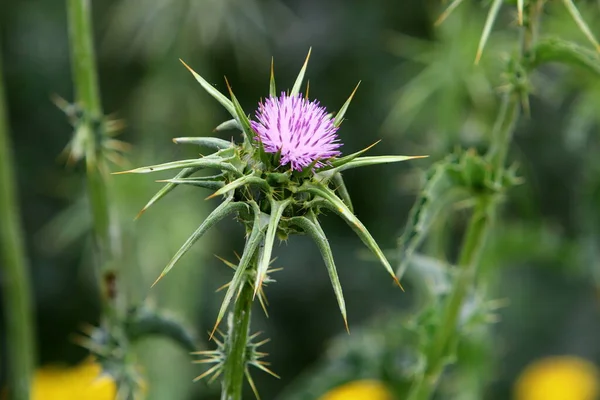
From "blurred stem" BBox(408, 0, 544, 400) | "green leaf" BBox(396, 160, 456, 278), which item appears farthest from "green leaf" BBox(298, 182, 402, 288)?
"blurred stem" BBox(408, 0, 544, 400)

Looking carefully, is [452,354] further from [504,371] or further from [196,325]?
[504,371]

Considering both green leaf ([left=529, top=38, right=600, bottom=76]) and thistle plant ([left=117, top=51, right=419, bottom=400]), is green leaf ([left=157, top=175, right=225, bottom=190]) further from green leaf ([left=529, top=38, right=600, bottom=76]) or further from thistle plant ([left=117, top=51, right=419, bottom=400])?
green leaf ([left=529, top=38, right=600, bottom=76])

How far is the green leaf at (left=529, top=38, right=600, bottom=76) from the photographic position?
181 centimetres

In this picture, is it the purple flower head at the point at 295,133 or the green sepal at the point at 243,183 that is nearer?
the green sepal at the point at 243,183

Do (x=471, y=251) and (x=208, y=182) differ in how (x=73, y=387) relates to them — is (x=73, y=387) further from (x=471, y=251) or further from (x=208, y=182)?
(x=208, y=182)

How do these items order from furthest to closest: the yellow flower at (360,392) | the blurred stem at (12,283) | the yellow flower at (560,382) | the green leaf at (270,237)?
the yellow flower at (560,382) < the yellow flower at (360,392) < the blurred stem at (12,283) < the green leaf at (270,237)

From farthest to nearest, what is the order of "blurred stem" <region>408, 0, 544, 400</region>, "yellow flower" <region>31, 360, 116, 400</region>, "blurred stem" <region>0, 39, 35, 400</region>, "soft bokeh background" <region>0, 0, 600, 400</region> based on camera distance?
"soft bokeh background" <region>0, 0, 600, 400</region>, "yellow flower" <region>31, 360, 116, 400</region>, "blurred stem" <region>0, 39, 35, 400</region>, "blurred stem" <region>408, 0, 544, 400</region>

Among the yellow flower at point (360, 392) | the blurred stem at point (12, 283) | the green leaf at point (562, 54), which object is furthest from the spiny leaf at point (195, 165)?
the yellow flower at point (360, 392)

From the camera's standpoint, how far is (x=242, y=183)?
1347mm

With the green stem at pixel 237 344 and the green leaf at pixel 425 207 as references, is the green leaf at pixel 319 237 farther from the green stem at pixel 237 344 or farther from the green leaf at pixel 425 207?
the green leaf at pixel 425 207

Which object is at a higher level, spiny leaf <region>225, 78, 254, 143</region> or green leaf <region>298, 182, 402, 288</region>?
spiny leaf <region>225, 78, 254, 143</region>

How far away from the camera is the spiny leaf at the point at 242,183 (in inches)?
51.1

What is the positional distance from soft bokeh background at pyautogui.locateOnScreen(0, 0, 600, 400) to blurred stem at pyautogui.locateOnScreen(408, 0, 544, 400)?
4.93 ft

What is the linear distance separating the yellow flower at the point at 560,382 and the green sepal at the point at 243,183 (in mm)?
2421
